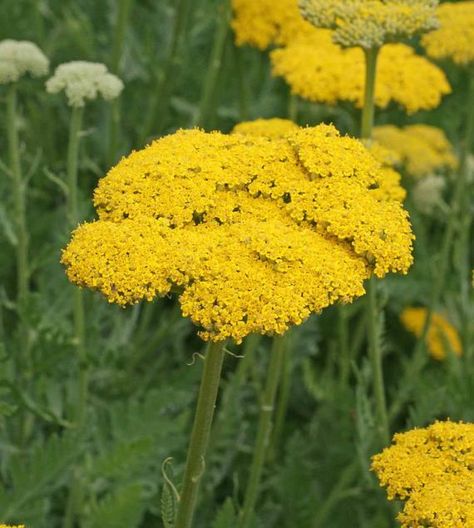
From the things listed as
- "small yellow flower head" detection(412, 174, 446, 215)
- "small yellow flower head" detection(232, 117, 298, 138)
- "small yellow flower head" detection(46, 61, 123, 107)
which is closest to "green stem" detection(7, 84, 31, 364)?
"small yellow flower head" detection(46, 61, 123, 107)

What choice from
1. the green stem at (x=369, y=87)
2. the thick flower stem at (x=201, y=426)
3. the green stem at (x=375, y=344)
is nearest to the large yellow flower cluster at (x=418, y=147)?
the green stem at (x=369, y=87)

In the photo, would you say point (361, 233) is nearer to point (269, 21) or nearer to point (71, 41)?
point (269, 21)

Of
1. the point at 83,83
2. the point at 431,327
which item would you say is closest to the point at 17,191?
the point at 83,83

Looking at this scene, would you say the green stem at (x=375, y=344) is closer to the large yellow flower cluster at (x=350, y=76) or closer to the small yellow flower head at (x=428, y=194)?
the large yellow flower cluster at (x=350, y=76)

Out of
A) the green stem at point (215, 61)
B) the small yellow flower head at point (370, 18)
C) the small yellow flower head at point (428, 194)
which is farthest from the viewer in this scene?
the small yellow flower head at point (428, 194)

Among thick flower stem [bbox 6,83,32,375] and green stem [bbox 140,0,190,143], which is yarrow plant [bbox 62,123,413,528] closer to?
thick flower stem [bbox 6,83,32,375]

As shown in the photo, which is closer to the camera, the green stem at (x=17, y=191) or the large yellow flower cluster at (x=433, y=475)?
the large yellow flower cluster at (x=433, y=475)
